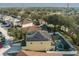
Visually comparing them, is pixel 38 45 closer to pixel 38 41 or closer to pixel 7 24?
pixel 38 41

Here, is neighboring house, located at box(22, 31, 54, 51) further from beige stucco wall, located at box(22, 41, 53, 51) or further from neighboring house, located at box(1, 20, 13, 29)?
neighboring house, located at box(1, 20, 13, 29)

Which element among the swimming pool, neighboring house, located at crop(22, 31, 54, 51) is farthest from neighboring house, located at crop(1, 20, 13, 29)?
the swimming pool

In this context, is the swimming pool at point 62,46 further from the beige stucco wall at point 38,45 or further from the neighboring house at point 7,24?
the neighboring house at point 7,24

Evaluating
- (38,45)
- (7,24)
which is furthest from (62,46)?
(7,24)

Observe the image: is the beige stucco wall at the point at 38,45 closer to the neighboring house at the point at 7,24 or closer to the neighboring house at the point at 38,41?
the neighboring house at the point at 38,41

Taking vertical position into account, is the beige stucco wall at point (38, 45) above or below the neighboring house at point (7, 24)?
below

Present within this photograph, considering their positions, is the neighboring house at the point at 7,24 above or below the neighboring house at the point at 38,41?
above

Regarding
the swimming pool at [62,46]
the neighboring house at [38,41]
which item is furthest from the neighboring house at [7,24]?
the swimming pool at [62,46]
